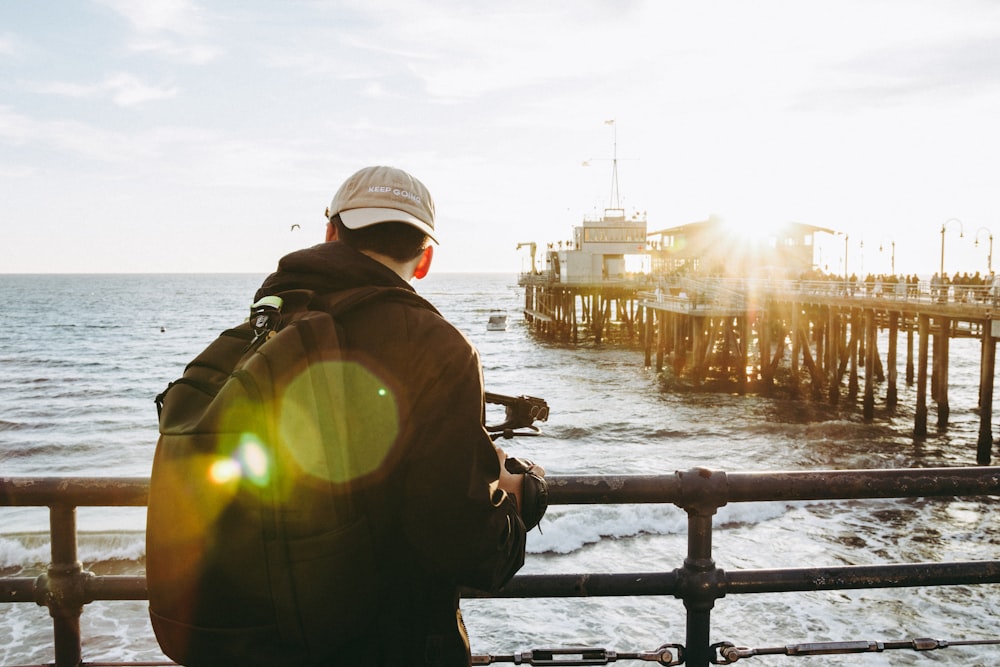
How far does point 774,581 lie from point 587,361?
39.3 m

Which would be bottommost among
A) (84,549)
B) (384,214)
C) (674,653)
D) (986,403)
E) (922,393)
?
(84,549)

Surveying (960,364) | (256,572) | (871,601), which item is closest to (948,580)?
(256,572)

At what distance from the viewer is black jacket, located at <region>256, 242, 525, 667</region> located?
157 centimetres

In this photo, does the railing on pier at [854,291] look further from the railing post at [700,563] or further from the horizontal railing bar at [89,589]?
the horizontal railing bar at [89,589]

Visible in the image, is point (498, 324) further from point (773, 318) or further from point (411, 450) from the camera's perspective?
point (411, 450)

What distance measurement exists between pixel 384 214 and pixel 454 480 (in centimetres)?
61

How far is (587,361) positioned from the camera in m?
41.6

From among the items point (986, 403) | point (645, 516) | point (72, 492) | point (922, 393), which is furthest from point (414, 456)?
point (922, 393)

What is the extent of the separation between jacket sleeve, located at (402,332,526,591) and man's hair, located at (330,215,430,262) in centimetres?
30

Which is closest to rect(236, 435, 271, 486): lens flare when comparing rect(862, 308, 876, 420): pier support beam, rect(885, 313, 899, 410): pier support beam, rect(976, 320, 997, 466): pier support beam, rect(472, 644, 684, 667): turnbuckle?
rect(472, 644, 684, 667): turnbuckle

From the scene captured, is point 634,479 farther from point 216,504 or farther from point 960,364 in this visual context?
point 960,364

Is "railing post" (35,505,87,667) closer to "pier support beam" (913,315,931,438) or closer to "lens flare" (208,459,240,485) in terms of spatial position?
"lens flare" (208,459,240,485)

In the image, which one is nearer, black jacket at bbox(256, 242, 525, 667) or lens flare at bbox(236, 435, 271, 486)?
lens flare at bbox(236, 435, 271, 486)

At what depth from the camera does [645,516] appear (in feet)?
37.7
